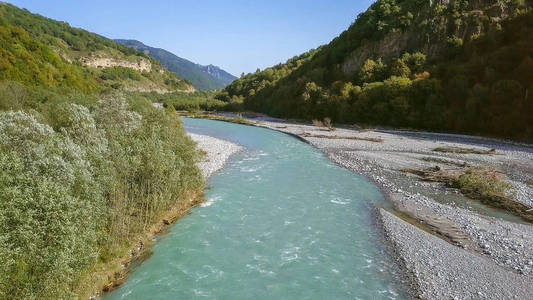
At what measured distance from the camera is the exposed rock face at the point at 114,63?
149000 mm

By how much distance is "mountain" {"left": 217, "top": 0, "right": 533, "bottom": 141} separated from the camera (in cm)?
4478

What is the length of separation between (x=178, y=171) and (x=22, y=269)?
9.69 metres

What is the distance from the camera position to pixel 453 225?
55.9ft

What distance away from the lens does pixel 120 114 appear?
64.5 ft

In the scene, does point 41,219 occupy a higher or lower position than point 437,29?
lower

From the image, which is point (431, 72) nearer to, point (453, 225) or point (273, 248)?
point (453, 225)

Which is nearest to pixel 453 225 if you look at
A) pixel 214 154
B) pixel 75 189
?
pixel 75 189

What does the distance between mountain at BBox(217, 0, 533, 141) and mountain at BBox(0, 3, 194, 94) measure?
44.8 m

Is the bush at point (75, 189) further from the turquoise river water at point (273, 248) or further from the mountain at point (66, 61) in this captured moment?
the mountain at point (66, 61)

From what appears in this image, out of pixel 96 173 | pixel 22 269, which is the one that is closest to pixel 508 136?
pixel 96 173

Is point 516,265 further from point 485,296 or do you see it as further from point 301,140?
point 301,140

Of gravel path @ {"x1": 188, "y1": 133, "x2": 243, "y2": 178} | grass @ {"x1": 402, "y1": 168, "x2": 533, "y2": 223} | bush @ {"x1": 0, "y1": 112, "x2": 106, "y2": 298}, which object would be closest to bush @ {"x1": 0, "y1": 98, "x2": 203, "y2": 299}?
bush @ {"x1": 0, "y1": 112, "x2": 106, "y2": 298}

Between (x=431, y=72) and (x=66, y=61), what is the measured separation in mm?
60249

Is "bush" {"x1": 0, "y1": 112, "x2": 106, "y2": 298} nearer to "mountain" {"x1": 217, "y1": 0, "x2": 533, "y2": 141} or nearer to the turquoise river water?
the turquoise river water
